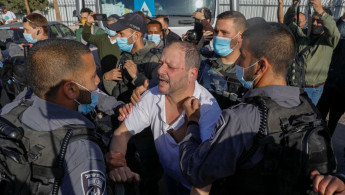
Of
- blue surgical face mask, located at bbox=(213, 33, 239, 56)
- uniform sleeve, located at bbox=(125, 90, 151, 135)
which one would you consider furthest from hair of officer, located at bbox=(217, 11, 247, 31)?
uniform sleeve, located at bbox=(125, 90, 151, 135)

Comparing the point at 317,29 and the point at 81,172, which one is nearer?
the point at 81,172

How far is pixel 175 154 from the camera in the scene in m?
2.09

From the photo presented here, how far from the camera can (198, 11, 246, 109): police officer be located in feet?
9.00

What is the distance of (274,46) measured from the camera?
67.4 inches

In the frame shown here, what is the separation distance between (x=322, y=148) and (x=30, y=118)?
5.25ft

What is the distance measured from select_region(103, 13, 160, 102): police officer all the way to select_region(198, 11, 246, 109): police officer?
1.93 feet

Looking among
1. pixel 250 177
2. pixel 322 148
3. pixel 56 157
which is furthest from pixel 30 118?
pixel 322 148

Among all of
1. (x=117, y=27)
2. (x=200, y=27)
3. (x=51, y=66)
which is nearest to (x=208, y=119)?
(x=51, y=66)

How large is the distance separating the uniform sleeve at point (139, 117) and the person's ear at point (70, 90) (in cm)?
66

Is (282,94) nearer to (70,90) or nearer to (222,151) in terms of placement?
(222,151)

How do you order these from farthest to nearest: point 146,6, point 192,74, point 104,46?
point 146,6, point 104,46, point 192,74

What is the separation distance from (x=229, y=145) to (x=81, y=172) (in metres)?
0.78

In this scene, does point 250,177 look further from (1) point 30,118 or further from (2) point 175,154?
(1) point 30,118

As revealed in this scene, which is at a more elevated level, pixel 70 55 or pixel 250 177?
pixel 70 55
